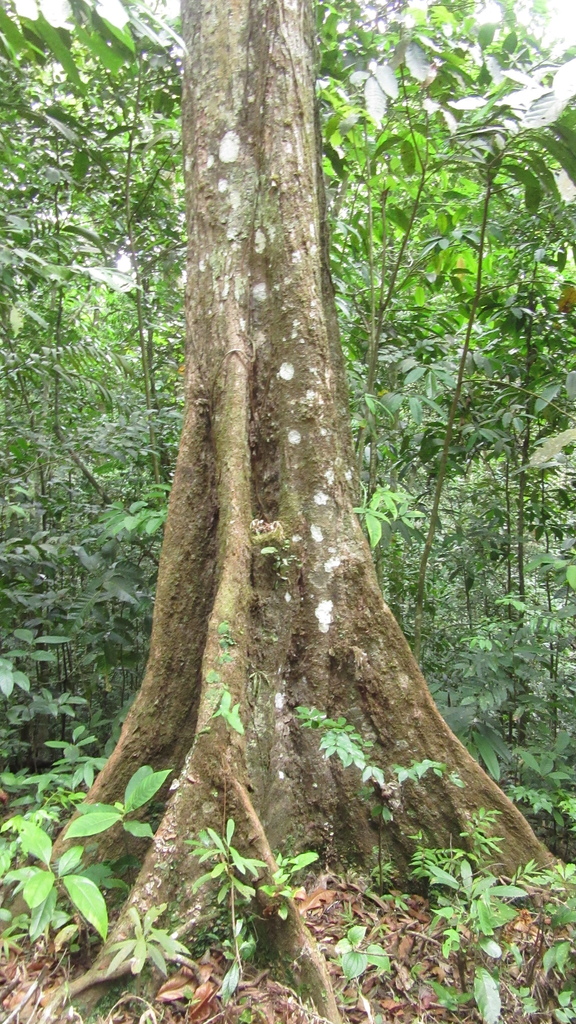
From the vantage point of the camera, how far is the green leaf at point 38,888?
1.32 metres

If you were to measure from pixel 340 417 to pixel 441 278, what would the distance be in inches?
56.8

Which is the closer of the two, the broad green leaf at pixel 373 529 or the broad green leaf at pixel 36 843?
the broad green leaf at pixel 36 843

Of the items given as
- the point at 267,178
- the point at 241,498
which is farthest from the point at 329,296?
the point at 241,498

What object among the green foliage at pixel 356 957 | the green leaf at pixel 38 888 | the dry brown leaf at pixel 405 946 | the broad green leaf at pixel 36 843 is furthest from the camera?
the dry brown leaf at pixel 405 946

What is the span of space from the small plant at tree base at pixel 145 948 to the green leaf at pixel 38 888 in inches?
10.7

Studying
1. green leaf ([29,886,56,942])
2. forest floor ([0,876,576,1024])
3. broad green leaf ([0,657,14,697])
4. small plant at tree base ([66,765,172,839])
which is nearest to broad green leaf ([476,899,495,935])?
forest floor ([0,876,576,1024])

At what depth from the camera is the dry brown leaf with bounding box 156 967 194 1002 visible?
1542 mm

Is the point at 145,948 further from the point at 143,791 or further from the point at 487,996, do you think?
the point at 487,996

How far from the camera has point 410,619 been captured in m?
4.17

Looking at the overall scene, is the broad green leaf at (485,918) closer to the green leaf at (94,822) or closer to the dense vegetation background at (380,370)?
the dense vegetation background at (380,370)

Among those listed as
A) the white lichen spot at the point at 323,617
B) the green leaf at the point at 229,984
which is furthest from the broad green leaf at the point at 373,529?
the green leaf at the point at 229,984

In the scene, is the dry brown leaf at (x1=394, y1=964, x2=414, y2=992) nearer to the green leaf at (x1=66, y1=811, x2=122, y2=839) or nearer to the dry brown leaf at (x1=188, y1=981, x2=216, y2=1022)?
the dry brown leaf at (x1=188, y1=981, x2=216, y2=1022)

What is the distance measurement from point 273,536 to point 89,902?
1.25m

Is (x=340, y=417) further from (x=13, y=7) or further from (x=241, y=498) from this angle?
(x=13, y=7)
